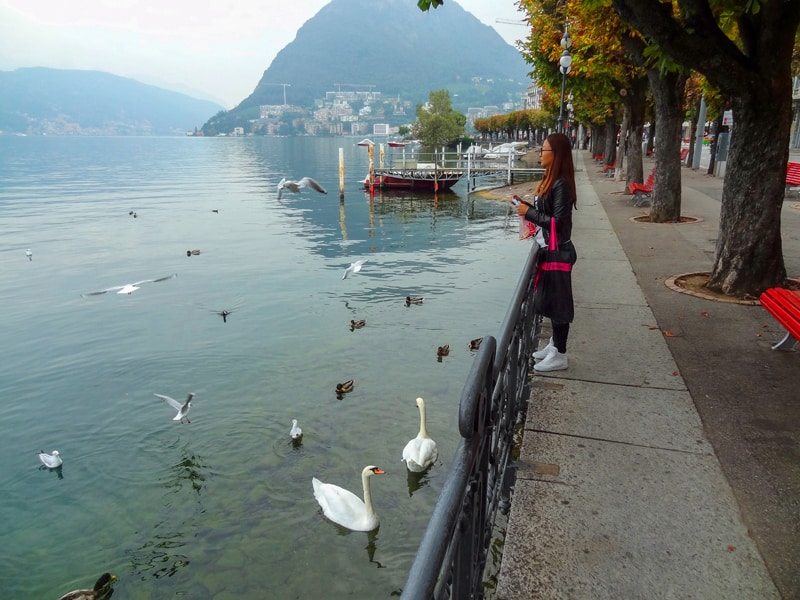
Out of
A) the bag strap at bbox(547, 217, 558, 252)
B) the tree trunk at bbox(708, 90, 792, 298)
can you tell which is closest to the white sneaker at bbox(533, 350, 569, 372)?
the bag strap at bbox(547, 217, 558, 252)

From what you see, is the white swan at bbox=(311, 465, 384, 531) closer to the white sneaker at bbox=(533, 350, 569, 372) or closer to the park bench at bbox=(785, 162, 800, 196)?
the white sneaker at bbox=(533, 350, 569, 372)

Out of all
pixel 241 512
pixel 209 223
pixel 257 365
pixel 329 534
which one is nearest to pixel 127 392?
pixel 257 365

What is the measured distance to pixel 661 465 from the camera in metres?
3.71

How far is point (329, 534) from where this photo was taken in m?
5.66

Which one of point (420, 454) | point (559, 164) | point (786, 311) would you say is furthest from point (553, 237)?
point (420, 454)

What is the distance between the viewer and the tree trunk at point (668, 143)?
13.7 meters

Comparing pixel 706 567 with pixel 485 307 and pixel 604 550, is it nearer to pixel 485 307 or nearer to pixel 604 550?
pixel 604 550

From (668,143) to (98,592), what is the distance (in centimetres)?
1447

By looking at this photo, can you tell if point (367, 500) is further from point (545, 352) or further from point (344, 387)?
point (344, 387)

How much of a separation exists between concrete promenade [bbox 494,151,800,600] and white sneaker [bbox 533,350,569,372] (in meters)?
0.08

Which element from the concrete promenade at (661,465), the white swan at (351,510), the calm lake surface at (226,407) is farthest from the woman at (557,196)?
the calm lake surface at (226,407)

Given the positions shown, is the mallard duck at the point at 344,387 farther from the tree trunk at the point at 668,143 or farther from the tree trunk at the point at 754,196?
the tree trunk at the point at 668,143

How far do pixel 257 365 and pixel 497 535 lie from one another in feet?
20.6

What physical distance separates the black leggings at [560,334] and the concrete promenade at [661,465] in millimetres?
261
